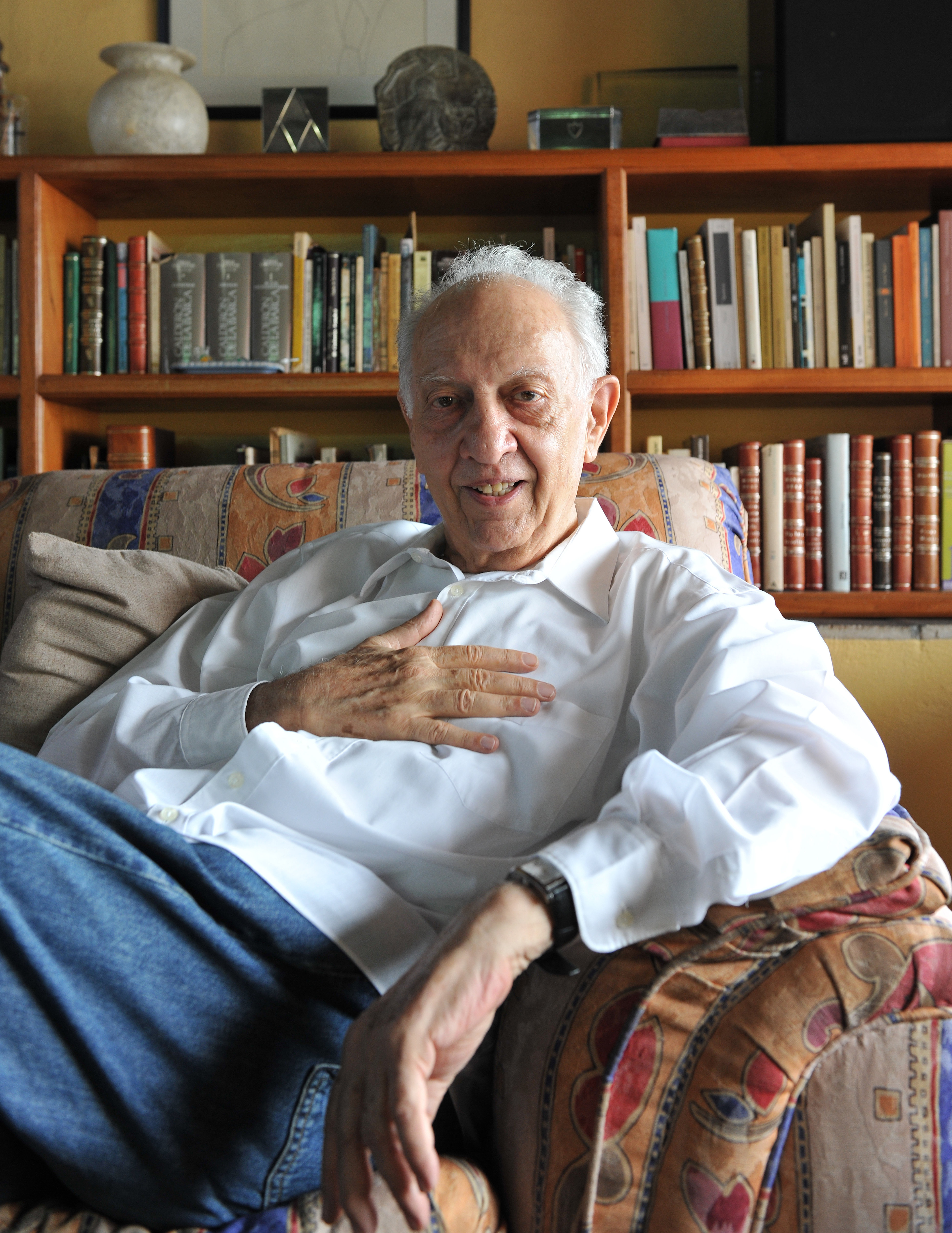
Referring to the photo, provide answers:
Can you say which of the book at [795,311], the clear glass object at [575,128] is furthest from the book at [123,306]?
the book at [795,311]

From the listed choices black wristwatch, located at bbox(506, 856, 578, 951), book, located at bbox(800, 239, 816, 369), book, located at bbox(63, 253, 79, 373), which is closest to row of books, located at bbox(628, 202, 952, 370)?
book, located at bbox(800, 239, 816, 369)

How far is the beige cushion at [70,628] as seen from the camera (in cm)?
121

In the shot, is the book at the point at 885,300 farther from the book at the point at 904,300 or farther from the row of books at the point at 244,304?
the row of books at the point at 244,304

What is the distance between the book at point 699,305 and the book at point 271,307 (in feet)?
3.04

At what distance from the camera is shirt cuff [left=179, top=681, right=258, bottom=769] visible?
1.04 metres

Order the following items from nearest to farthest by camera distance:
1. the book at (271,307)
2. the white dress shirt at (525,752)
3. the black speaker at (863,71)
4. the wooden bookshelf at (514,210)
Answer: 1. the white dress shirt at (525,752)
2. the black speaker at (863,71)
3. the wooden bookshelf at (514,210)
4. the book at (271,307)

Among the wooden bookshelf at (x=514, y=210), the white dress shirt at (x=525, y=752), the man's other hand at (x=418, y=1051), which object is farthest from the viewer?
the wooden bookshelf at (x=514, y=210)

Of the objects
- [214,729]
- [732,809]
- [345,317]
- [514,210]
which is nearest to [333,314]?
[345,317]

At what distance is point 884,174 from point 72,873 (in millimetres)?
2170

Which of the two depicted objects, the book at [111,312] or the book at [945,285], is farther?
the book at [111,312]

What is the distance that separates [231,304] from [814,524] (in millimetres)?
1441

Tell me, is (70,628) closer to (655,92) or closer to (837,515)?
(837,515)

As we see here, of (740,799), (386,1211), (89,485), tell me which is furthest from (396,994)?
(89,485)

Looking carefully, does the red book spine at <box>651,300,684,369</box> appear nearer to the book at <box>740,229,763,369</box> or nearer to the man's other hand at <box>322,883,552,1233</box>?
the book at <box>740,229,763,369</box>
